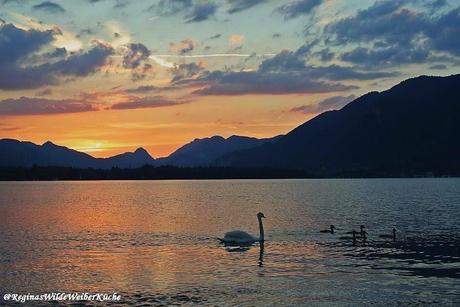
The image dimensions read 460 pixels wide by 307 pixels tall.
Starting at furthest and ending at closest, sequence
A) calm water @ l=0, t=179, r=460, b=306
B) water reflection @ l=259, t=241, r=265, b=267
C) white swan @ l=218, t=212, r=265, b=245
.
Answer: white swan @ l=218, t=212, r=265, b=245 < water reflection @ l=259, t=241, r=265, b=267 < calm water @ l=0, t=179, r=460, b=306

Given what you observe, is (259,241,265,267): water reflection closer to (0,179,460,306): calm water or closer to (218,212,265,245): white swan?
(0,179,460,306): calm water

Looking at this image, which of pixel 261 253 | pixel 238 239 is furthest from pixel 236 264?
pixel 238 239

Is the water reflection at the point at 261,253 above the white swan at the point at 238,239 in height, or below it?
below

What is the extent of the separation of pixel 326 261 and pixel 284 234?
19177mm

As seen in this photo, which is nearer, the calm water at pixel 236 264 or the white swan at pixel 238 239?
the calm water at pixel 236 264

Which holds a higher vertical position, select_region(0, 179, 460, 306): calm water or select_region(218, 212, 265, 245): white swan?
select_region(218, 212, 265, 245): white swan

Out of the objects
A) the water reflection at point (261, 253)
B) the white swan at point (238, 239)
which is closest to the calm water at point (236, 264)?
the water reflection at point (261, 253)

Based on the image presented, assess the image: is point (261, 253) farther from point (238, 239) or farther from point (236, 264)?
point (238, 239)

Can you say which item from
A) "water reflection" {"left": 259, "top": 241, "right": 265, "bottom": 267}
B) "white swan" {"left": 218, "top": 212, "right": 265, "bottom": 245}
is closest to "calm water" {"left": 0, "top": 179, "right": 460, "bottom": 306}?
"water reflection" {"left": 259, "top": 241, "right": 265, "bottom": 267}

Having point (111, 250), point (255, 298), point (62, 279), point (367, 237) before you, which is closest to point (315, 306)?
point (255, 298)

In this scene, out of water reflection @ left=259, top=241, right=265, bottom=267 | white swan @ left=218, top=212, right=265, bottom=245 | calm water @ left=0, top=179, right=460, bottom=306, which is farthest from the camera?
white swan @ left=218, top=212, right=265, bottom=245

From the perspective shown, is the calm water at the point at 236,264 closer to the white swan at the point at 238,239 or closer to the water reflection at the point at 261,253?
the water reflection at the point at 261,253

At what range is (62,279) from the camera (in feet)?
116

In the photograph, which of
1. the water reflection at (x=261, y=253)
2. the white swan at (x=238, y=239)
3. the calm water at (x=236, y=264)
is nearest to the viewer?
the calm water at (x=236, y=264)
